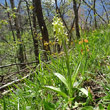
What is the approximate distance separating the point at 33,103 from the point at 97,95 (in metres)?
0.56

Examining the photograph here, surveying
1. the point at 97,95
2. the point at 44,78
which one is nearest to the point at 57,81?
the point at 44,78

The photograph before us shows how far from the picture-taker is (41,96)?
1.23 metres

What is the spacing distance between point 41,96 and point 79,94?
0.36 m

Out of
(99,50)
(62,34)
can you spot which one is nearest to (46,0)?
(99,50)

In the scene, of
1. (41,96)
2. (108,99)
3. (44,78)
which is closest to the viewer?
(108,99)

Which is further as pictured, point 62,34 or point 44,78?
point 44,78

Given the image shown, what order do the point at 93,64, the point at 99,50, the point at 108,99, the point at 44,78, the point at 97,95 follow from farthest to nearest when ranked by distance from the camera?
the point at 99,50
the point at 93,64
the point at 44,78
the point at 97,95
the point at 108,99

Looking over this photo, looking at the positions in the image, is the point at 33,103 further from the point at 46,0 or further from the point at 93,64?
the point at 46,0

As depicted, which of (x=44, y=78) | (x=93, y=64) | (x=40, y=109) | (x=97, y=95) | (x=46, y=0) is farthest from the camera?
(x=46, y=0)

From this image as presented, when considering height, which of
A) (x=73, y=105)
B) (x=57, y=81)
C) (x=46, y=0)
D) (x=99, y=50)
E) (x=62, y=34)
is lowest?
(x=73, y=105)

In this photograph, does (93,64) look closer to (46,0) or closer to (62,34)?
(62,34)

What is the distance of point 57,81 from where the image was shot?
133cm

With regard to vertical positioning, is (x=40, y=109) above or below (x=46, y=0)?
below

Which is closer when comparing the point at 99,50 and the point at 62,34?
the point at 62,34
